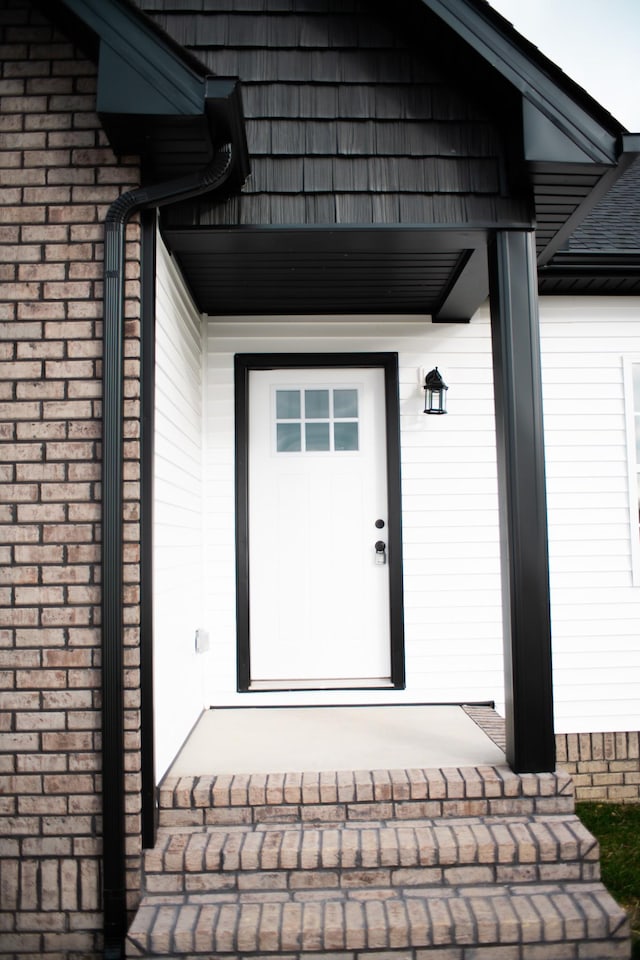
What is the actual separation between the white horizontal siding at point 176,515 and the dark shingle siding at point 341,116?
0.71 m

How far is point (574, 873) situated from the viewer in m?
2.57

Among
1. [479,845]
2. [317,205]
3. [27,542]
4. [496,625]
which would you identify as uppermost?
[317,205]

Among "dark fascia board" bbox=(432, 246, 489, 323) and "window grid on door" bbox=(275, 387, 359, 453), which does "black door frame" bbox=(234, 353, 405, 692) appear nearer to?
"window grid on door" bbox=(275, 387, 359, 453)

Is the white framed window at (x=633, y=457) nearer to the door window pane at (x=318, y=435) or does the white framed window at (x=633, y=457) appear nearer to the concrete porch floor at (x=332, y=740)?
the concrete porch floor at (x=332, y=740)

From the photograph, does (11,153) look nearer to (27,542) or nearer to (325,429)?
(27,542)

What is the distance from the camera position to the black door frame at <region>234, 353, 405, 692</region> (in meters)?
4.11

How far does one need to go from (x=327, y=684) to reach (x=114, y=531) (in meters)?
2.01

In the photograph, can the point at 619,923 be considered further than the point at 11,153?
No

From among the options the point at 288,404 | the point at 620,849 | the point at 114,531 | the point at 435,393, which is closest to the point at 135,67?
the point at 114,531

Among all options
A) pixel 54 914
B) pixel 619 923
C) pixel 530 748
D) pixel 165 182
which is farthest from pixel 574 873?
pixel 165 182

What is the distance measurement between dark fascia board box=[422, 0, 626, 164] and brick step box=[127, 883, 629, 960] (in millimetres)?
2879

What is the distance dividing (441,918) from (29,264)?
293 cm

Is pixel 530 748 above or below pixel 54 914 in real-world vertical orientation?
above

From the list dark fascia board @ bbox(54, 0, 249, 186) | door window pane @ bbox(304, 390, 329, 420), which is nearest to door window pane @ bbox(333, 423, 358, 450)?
door window pane @ bbox(304, 390, 329, 420)
